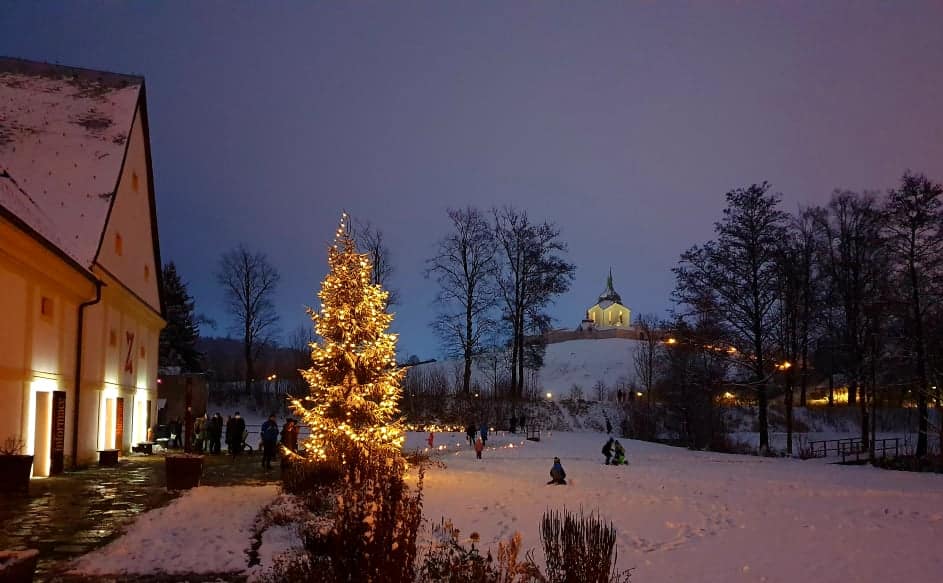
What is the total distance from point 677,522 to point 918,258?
24.7 metres

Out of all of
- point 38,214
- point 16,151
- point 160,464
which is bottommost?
point 160,464

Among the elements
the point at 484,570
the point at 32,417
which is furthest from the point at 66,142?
the point at 484,570

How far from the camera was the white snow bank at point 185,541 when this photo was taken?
8.87 m

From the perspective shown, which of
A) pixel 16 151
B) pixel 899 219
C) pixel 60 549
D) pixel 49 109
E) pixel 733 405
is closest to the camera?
pixel 60 549

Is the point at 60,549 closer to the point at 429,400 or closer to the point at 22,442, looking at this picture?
the point at 22,442

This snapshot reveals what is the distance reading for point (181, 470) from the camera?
52.1 feet

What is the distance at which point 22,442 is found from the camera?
16.5m

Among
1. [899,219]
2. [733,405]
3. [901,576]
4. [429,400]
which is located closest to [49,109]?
[901,576]

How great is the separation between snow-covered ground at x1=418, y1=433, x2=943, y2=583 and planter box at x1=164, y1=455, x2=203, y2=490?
4.98 m

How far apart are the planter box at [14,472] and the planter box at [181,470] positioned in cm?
255

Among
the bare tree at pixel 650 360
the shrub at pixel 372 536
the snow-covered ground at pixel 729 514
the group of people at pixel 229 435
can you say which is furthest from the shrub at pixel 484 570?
the bare tree at pixel 650 360

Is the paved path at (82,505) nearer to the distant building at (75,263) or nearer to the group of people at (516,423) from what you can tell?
the distant building at (75,263)

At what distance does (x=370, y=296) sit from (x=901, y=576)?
1367cm

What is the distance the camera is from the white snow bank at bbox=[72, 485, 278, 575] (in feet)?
29.1
